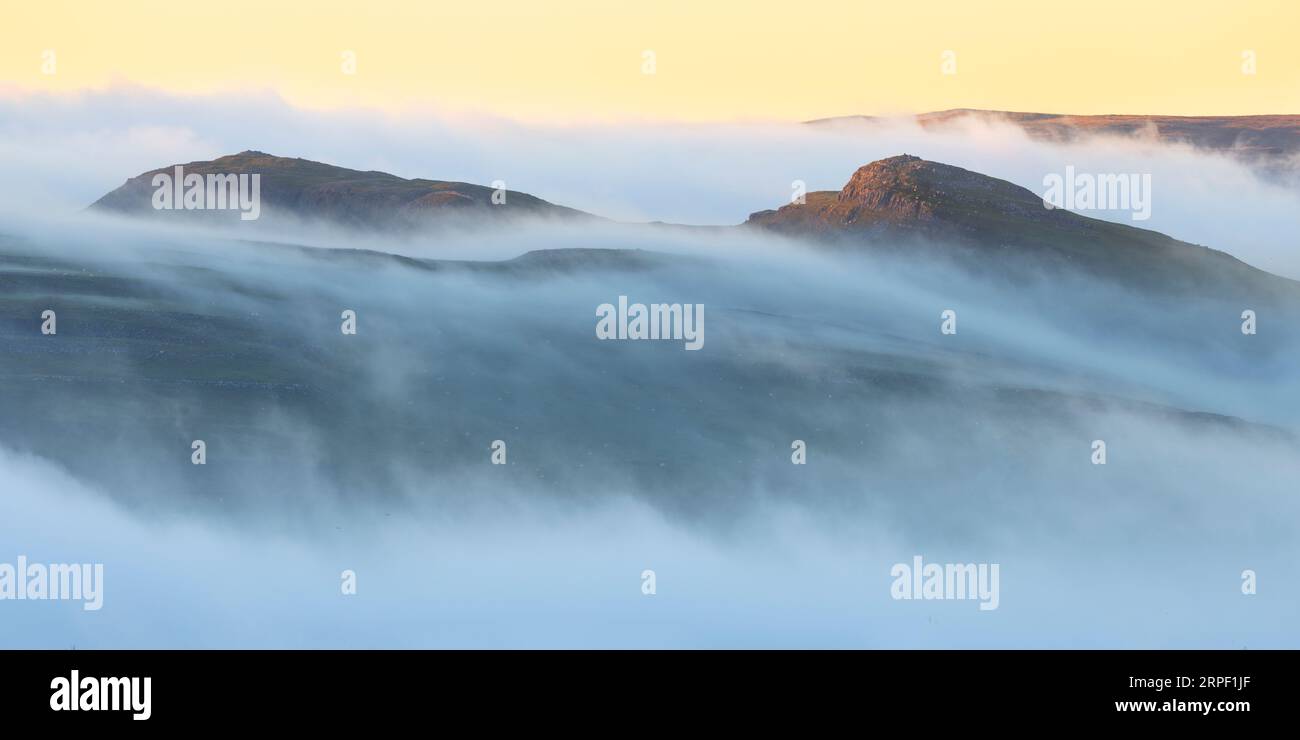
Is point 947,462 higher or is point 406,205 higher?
point 406,205

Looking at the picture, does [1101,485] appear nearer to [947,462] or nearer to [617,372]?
[947,462]

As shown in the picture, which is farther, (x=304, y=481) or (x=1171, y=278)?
(x=1171, y=278)

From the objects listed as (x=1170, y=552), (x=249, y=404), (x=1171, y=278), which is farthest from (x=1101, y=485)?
(x=249, y=404)
